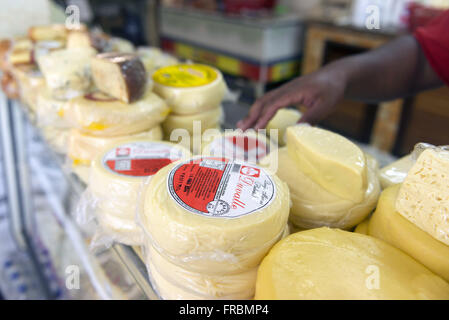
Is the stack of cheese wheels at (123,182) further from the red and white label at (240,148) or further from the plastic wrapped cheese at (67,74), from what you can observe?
the plastic wrapped cheese at (67,74)

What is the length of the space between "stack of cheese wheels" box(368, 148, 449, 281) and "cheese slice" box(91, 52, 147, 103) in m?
0.60

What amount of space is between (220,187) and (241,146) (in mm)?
281

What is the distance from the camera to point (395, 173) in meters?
0.66

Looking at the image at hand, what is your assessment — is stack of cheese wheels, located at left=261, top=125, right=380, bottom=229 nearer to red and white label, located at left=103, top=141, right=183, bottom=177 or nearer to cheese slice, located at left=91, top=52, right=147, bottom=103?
red and white label, located at left=103, top=141, right=183, bottom=177

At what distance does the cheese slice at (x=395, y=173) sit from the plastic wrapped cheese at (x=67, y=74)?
82 cm

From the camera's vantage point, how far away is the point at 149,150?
2.36ft

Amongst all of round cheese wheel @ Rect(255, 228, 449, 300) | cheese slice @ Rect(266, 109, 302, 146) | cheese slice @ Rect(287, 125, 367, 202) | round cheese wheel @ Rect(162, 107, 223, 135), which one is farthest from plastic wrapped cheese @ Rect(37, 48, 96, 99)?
round cheese wheel @ Rect(255, 228, 449, 300)

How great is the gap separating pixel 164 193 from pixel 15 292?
5.21 feet

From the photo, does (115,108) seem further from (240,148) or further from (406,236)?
(406,236)

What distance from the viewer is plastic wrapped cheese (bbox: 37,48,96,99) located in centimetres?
94

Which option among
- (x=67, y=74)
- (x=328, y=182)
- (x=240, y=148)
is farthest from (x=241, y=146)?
(x=67, y=74)

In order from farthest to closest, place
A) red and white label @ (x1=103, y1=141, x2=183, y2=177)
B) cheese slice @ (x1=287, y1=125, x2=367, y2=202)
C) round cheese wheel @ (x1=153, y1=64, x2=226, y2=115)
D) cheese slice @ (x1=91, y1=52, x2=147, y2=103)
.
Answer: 1. round cheese wheel @ (x1=153, y1=64, x2=226, y2=115)
2. cheese slice @ (x1=91, y1=52, x2=147, y2=103)
3. red and white label @ (x1=103, y1=141, x2=183, y2=177)
4. cheese slice @ (x1=287, y1=125, x2=367, y2=202)
